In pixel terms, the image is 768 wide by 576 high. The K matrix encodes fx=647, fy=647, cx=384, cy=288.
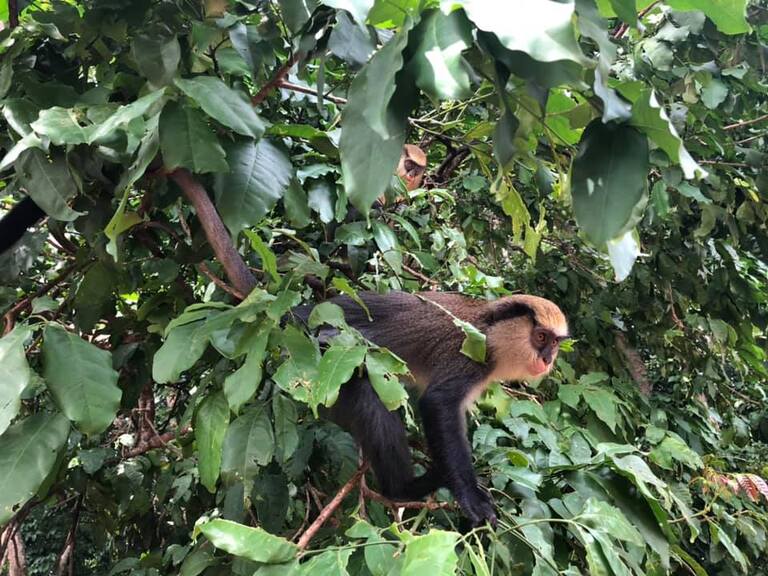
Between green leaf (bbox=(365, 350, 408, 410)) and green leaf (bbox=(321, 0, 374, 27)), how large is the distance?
80 centimetres

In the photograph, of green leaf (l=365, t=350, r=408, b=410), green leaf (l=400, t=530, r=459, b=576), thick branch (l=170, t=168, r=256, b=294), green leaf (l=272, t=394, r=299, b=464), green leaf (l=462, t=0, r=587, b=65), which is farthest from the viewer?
thick branch (l=170, t=168, r=256, b=294)

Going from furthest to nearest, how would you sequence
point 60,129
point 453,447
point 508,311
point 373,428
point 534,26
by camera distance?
point 508,311, point 453,447, point 373,428, point 60,129, point 534,26

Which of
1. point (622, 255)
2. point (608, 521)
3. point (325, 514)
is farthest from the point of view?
point (325, 514)

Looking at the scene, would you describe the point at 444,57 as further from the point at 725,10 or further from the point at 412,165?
the point at 412,165

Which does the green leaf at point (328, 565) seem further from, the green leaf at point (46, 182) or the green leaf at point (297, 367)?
the green leaf at point (46, 182)

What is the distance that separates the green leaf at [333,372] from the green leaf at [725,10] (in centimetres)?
86

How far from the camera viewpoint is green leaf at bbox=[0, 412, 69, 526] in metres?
1.17

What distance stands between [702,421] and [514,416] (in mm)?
2514

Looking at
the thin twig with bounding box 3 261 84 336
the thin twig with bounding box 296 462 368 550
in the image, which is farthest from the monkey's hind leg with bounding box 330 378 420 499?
the thin twig with bounding box 3 261 84 336

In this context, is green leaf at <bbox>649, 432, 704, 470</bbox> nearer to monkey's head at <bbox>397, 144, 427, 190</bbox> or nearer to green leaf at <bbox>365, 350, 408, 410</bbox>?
green leaf at <bbox>365, 350, 408, 410</bbox>

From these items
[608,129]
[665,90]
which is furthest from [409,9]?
[665,90]

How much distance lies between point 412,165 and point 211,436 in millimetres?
2209

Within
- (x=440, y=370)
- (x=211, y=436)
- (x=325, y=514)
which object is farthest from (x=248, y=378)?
(x=440, y=370)

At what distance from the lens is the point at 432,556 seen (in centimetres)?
107
